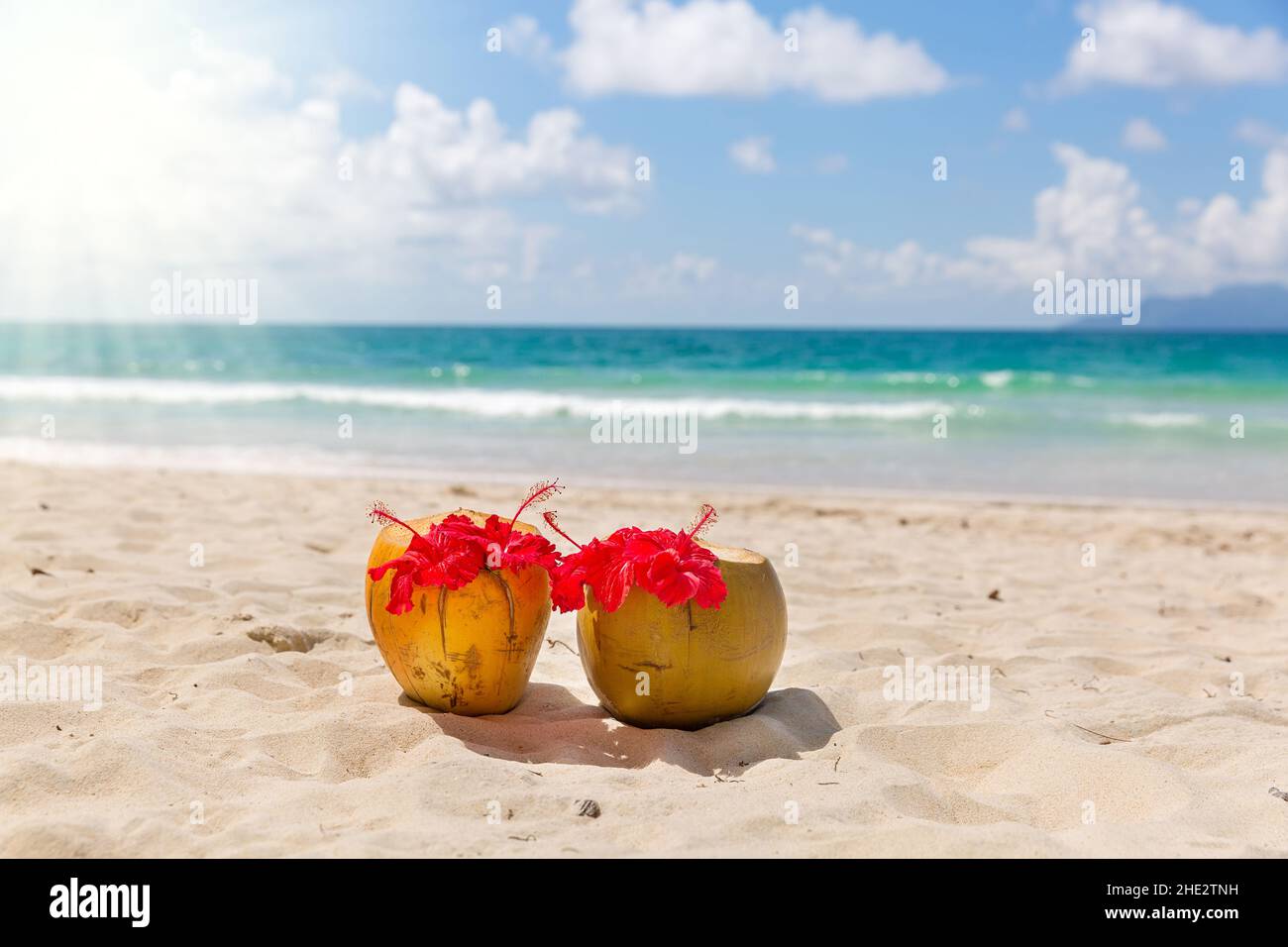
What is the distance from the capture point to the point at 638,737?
3.31 meters

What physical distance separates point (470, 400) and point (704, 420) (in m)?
5.98

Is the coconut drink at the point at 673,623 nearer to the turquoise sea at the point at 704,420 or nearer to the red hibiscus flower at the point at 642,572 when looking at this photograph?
the red hibiscus flower at the point at 642,572

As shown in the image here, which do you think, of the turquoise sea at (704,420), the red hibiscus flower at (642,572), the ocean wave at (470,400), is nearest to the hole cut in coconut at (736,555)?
the red hibiscus flower at (642,572)

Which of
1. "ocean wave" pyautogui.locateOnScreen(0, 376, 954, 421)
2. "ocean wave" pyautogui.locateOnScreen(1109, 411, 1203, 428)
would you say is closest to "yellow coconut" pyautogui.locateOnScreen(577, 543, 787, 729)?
"ocean wave" pyautogui.locateOnScreen(0, 376, 954, 421)

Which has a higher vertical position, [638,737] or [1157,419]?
[1157,419]

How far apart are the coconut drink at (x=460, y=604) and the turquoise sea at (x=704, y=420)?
7.45 metres

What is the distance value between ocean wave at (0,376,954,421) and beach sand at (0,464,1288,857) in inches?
486

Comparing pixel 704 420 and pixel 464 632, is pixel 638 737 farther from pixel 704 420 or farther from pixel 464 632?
pixel 704 420

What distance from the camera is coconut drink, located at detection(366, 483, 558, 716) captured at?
3236mm

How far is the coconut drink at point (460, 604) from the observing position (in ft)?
10.6

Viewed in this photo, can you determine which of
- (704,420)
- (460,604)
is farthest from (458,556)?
(704,420)

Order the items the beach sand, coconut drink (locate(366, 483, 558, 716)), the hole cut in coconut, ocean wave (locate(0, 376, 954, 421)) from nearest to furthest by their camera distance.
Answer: the beach sand, coconut drink (locate(366, 483, 558, 716)), the hole cut in coconut, ocean wave (locate(0, 376, 954, 421))

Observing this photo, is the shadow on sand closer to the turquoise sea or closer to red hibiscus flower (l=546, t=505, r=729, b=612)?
red hibiscus flower (l=546, t=505, r=729, b=612)

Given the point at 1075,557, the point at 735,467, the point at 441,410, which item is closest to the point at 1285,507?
the point at 1075,557
